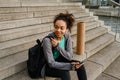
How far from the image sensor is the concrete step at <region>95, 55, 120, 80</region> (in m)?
3.83

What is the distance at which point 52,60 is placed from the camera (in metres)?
2.61

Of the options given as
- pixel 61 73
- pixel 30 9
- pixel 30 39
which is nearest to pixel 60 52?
pixel 61 73

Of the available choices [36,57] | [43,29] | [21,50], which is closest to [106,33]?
[43,29]

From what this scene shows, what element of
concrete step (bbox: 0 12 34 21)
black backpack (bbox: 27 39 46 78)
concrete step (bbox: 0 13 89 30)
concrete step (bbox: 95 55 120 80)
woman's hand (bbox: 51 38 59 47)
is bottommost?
concrete step (bbox: 95 55 120 80)

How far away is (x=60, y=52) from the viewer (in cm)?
273

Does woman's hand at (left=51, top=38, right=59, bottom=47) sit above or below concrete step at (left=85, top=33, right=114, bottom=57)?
above

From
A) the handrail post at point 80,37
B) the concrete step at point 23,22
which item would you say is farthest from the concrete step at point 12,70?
the handrail post at point 80,37

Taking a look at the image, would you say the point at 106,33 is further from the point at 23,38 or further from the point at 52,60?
the point at 52,60

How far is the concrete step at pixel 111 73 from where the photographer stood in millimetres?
3832

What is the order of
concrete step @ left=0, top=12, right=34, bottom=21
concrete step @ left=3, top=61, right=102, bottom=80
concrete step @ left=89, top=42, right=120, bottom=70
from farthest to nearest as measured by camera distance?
concrete step @ left=89, top=42, right=120, bottom=70 → concrete step @ left=0, top=12, right=34, bottom=21 → concrete step @ left=3, top=61, right=102, bottom=80

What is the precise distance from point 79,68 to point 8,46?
1.27 meters

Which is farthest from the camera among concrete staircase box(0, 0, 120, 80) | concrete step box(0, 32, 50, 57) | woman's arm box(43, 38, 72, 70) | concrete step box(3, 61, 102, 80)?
concrete step box(0, 32, 50, 57)

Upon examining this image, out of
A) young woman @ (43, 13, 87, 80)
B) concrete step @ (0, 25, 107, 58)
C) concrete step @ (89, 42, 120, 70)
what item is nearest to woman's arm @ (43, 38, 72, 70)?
young woman @ (43, 13, 87, 80)

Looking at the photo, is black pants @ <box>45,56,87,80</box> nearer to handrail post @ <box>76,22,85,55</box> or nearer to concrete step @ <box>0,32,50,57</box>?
concrete step @ <box>0,32,50,57</box>
